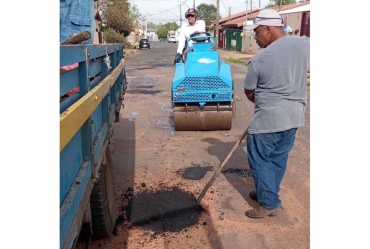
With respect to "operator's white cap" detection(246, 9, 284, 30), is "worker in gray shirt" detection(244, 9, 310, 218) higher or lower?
lower

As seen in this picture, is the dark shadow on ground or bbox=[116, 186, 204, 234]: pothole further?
the dark shadow on ground

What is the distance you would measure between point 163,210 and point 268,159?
1.16 meters

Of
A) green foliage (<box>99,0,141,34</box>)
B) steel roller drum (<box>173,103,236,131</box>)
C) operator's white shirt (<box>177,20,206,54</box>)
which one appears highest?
green foliage (<box>99,0,141,34</box>)

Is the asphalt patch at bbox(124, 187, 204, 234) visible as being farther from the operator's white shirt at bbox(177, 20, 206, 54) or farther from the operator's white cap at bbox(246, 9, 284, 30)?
the operator's white shirt at bbox(177, 20, 206, 54)

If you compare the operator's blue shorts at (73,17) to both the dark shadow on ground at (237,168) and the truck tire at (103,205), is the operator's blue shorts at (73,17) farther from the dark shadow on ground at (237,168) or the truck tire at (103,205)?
the dark shadow on ground at (237,168)

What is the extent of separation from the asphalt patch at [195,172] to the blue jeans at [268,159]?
3.61 feet

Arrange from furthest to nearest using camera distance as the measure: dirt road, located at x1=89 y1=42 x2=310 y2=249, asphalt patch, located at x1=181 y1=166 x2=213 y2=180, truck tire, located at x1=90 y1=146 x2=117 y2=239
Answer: asphalt patch, located at x1=181 y1=166 x2=213 y2=180
dirt road, located at x1=89 y1=42 x2=310 y2=249
truck tire, located at x1=90 y1=146 x2=117 y2=239

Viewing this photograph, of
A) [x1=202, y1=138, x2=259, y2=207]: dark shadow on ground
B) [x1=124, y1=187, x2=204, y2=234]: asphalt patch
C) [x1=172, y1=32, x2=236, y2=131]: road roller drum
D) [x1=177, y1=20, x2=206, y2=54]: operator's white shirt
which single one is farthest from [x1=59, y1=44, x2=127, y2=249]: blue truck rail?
[x1=177, y1=20, x2=206, y2=54]: operator's white shirt

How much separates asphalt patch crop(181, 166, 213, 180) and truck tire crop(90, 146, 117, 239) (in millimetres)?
1427

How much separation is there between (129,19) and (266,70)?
39855mm

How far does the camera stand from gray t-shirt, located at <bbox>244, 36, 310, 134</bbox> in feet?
11.3

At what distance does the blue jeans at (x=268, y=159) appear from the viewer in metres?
3.68

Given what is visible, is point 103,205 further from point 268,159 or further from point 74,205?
point 268,159

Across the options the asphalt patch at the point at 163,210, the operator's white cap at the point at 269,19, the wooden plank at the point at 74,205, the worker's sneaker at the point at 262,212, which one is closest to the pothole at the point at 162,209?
the asphalt patch at the point at 163,210
